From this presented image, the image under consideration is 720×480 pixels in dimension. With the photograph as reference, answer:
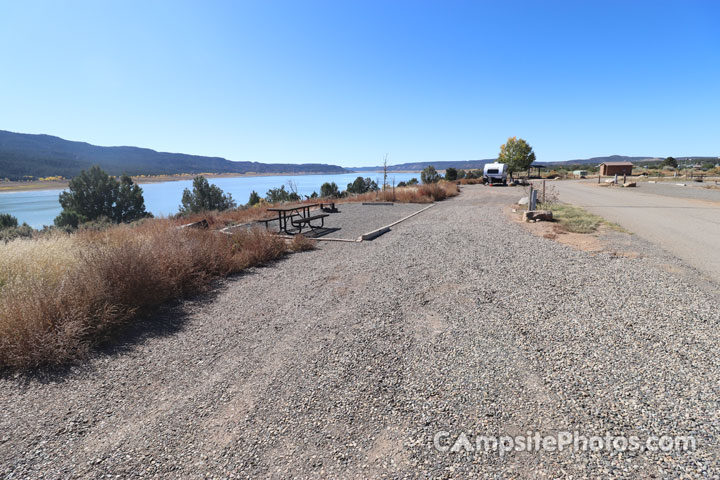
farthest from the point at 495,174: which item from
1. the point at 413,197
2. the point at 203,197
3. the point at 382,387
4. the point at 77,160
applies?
the point at 77,160

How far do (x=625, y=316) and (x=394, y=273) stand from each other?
3.46 m

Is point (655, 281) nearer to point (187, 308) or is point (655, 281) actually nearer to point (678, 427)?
point (678, 427)

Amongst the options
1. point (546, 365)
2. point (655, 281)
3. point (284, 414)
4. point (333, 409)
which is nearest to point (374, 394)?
point (333, 409)

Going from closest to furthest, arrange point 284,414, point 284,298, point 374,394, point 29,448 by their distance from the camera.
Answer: point 29,448, point 284,414, point 374,394, point 284,298

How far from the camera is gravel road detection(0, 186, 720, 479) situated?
81.6 inches

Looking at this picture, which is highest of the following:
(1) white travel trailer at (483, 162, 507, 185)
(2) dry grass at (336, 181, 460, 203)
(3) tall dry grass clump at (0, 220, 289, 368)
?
(1) white travel trailer at (483, 162, 507, 185)

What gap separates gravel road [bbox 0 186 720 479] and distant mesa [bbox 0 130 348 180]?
97.6 m

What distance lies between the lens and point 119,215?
32.2m

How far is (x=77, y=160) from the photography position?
10869 centimetres

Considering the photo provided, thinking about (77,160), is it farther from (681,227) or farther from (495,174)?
(681,227)

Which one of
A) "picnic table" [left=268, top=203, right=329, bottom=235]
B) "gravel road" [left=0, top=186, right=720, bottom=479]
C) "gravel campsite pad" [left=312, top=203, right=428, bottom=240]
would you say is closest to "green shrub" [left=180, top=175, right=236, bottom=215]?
"gravel campsite pad" [left=312, top=203, right=428, bottom=240]

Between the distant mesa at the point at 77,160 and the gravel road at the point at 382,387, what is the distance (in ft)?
320

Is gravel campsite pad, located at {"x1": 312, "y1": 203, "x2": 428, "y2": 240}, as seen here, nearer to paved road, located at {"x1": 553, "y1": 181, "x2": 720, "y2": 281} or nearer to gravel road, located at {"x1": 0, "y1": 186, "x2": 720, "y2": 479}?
gravel road, located at {"x1": 0, "y1": 186, "x2": 720, "y2": 479}

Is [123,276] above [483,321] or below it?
above
